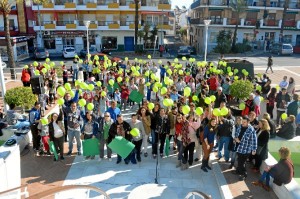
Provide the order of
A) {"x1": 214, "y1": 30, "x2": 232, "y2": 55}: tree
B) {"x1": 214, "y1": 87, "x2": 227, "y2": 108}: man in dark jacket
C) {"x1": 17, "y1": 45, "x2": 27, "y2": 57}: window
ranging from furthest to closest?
{"x1": 214, "y1": 30, "x2": 232, "y2": 55}: tree < {"x1": 17, "y1": 45, "x2": 27, "y2": 57}: window < {"x1": 214, "y1": 87, "x2": 227, "y2": 108}: man in dark jacket

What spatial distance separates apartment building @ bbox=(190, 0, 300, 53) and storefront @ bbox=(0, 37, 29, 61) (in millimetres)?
22542

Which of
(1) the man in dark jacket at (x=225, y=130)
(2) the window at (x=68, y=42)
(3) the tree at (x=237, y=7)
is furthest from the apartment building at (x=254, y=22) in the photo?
(1) the man in dark jacket at (x=225, y=130)

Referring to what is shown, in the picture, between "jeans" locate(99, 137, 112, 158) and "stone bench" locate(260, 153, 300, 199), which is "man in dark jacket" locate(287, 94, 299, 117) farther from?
"jeans" locate(99, 137, 112, 158)

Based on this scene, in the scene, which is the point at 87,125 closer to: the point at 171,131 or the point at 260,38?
the point at 171,131

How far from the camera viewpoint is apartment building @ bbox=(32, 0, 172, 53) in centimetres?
3791

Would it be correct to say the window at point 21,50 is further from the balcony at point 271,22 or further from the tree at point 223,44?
the balcony at point 271,22

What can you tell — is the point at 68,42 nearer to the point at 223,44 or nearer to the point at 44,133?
the point at 223,44

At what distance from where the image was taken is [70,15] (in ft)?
129

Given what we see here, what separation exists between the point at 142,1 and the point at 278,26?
1945 centimetres

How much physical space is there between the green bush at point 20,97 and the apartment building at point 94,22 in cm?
2828

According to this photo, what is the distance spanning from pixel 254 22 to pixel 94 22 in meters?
21.8

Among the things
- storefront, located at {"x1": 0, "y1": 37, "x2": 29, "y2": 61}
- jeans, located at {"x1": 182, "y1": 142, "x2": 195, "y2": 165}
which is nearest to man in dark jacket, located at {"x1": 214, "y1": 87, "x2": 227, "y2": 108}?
jeans, located at {"x1": 182, "y1": 142, "x2": 195, "y2": 165}

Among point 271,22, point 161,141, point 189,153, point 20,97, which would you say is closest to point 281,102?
point 189,153

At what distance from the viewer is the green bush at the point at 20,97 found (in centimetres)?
1122
